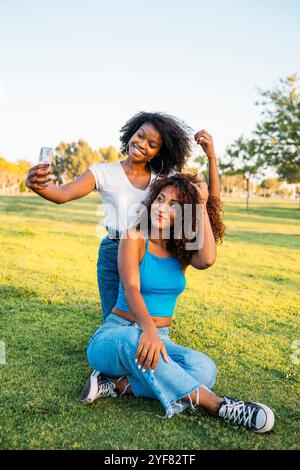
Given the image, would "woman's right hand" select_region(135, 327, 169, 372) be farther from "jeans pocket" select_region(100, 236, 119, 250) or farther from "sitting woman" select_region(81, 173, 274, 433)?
"jeans pocket" select_region(100, 236, 119, 250)

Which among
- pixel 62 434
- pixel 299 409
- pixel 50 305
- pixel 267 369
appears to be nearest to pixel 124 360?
pixel 62 434

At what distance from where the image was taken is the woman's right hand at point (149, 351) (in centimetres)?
301

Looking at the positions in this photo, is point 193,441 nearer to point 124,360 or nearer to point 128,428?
point 128,428


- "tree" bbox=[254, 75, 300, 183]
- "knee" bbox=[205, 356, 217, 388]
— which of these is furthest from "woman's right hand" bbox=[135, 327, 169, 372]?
"tree" bbox=[254, 75, 300, 183]

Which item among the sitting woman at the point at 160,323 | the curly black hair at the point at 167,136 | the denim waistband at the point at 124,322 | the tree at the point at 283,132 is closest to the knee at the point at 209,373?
the sitting woman at the point at 160,323

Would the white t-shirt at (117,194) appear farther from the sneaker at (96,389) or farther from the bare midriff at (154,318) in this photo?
the sneaker at (96,389)

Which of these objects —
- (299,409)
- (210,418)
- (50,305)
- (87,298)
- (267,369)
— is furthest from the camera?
(87,298)

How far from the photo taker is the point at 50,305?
232 inches

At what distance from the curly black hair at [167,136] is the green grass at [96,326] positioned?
69cm

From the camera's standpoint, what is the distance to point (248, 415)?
299cm

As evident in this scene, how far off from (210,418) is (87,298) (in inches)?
136

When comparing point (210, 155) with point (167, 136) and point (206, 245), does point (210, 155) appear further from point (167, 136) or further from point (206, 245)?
point (206, 245)

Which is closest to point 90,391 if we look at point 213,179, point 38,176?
point 38,176
